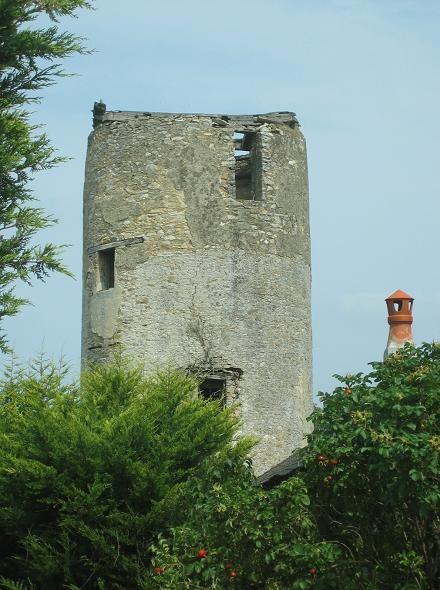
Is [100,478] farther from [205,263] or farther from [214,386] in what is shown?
[205,263]

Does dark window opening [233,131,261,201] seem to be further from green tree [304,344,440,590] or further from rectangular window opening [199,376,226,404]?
green tree [304,344,440,590]

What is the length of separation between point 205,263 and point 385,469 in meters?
8.86

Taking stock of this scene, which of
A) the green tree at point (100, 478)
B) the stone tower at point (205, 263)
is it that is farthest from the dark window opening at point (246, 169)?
the green tree at point (100, 478)

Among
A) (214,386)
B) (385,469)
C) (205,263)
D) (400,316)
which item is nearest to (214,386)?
(214,386)

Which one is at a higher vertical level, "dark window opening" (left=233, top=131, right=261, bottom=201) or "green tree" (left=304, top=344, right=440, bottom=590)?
"dark window opening" (left=233, top=131, right=261, bottom=201)

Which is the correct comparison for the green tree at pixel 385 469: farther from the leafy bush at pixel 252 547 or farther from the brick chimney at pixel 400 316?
the brick chimney at pixel 400 316

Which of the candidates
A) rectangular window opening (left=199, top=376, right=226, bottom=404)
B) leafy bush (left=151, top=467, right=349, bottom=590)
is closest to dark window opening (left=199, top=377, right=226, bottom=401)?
rectangular window opening (left=199, top=376, right=226, bottom=404)

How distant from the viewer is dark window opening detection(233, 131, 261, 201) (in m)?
19.7

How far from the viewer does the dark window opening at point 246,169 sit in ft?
64.6

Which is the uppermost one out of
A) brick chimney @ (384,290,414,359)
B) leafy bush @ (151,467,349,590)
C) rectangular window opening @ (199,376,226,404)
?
brick chimney @ (384,290,414,359)

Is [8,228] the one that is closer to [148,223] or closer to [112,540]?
[148,223]

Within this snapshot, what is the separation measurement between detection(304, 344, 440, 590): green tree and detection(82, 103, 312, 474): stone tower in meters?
6.85

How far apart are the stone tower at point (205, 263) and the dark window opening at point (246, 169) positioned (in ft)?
0.21

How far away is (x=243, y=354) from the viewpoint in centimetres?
1866
